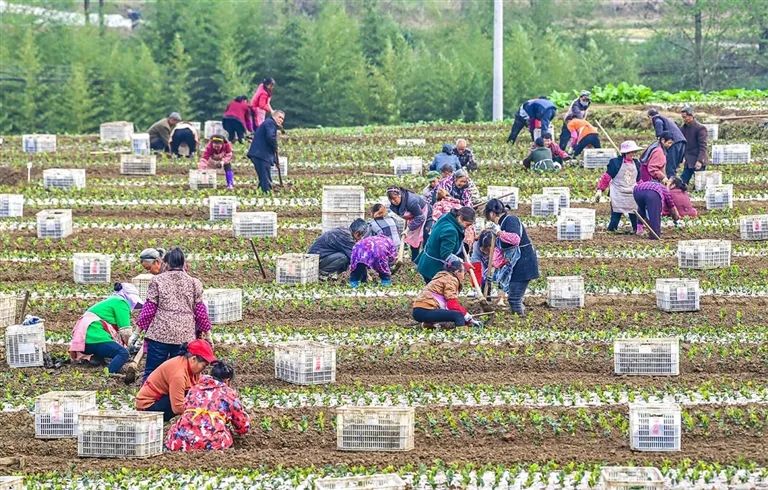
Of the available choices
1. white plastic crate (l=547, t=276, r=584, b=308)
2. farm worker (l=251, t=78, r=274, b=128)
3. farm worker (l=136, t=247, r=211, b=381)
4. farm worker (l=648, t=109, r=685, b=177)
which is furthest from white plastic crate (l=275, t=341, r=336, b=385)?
farm worker (l=251, t=78, r=274, b=128)

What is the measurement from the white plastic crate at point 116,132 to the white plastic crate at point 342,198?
1239 cm

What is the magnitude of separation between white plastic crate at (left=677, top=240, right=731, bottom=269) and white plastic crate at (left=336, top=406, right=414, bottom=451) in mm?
7856

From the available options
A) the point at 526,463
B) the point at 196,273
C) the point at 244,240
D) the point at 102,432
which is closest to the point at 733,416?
the point at 526,463

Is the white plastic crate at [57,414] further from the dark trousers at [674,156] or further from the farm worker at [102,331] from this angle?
the dark trousers at [674,156]

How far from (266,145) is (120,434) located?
12031 millimetres

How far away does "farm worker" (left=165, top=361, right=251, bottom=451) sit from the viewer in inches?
527

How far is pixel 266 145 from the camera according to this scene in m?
25.0

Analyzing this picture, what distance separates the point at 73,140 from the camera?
113 feet

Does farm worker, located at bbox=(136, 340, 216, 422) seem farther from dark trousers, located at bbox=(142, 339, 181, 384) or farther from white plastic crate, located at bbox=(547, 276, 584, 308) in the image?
white plastic crate, located at bbox=(547, 276, 584, 308)

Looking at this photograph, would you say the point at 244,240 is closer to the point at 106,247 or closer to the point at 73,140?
the point at 106,247

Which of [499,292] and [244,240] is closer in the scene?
[499,292]

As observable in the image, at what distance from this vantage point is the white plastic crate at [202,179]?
26.8m

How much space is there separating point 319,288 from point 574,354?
4.22m

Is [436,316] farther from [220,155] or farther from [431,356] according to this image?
[220,155]
